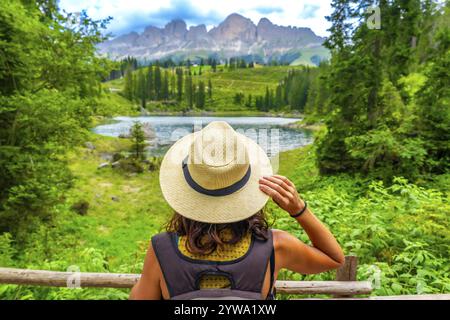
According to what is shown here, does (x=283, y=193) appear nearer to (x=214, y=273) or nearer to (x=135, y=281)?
(x=214, y=273)

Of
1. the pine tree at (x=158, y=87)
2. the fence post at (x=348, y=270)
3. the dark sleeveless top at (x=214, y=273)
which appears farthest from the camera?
the pine tree at (x=158, y=87)

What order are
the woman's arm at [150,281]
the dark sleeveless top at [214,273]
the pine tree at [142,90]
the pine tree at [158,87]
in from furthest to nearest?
the pine tree at [158,87]
the pine tree at [142,90]
the woman's arm at [150,281]
the dark sleeveless top at [214,273]

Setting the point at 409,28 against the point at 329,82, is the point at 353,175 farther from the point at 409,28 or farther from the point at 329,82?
the point at 409,28

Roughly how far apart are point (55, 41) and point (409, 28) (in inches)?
482

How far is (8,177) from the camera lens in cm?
786

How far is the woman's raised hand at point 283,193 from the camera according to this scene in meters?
1.32

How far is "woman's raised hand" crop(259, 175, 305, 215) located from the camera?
132 cm

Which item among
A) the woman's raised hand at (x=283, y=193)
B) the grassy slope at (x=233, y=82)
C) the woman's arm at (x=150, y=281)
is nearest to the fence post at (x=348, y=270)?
the woman's raised hand at (x=283, y=193)

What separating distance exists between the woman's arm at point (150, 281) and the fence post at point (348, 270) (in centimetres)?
235

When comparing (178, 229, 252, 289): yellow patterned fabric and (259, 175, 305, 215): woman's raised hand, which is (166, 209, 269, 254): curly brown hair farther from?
(259, 175, 305, 215): woman's raised hand

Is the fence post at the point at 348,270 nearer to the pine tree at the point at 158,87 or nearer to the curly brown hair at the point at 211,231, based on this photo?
the curly brown hair at the point at 211,231

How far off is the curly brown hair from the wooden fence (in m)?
2.00

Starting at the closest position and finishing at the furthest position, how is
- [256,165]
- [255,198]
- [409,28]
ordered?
[255,198] → [256,165] → [409,28]
